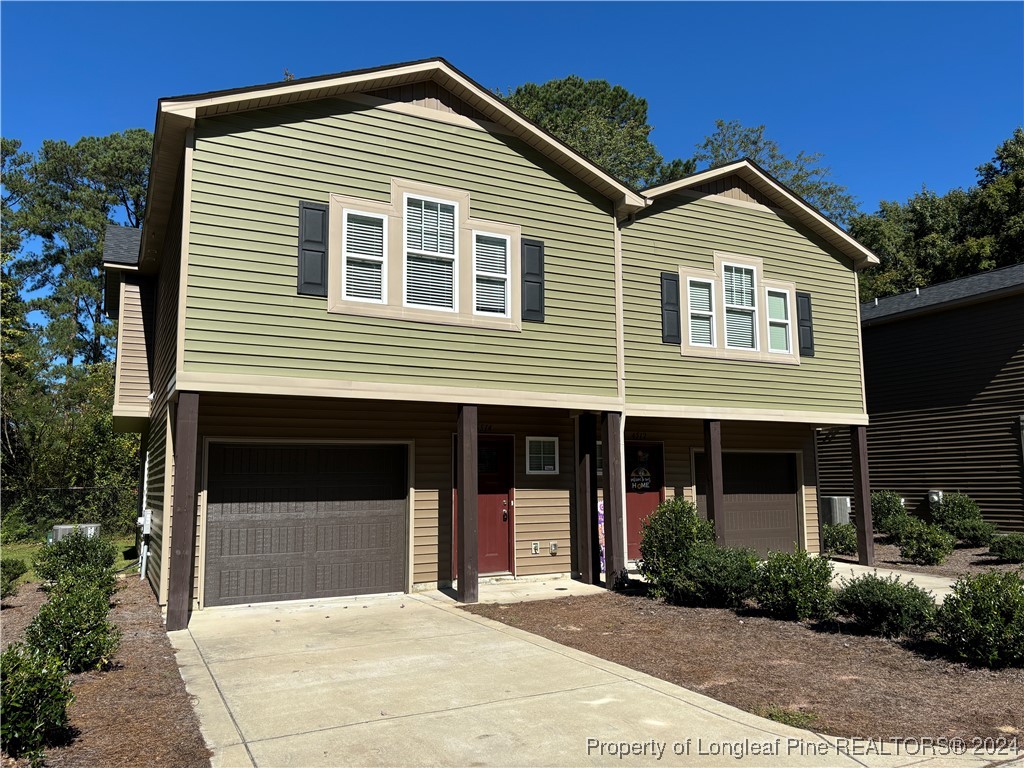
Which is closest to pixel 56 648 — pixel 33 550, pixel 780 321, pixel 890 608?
pixel 890 608

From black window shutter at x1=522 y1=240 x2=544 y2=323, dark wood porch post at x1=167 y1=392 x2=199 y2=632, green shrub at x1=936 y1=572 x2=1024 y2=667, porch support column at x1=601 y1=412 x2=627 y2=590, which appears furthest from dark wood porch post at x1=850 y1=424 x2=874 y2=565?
dark wood porch post at x1=167 y1=392 x2=199 y2=632

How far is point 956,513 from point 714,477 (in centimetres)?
749

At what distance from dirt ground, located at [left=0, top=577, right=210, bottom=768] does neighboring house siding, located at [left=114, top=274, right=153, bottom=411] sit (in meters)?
5.65

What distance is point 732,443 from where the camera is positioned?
14.1 metres

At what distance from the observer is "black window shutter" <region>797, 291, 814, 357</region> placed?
13352 millimetres

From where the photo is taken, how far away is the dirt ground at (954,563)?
1256cm

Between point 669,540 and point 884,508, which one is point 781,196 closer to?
point 669,540

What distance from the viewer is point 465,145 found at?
34.2 feet

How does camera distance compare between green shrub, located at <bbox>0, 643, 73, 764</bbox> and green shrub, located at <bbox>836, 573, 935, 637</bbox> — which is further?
green shrub, located at <bbox>836, 573, 935, 637</bbox>

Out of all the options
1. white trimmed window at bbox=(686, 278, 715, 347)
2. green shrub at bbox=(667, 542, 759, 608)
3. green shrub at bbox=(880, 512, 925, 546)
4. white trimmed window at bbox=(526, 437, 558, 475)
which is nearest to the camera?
green shrub at bbox=(667, 542, 759, 608)

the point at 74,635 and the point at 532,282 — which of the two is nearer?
the point at 74,635

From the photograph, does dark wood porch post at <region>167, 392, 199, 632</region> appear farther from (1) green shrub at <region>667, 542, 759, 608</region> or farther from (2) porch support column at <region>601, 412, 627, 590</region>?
(1) green shrub at <region>667, 542, 759, 608</region>

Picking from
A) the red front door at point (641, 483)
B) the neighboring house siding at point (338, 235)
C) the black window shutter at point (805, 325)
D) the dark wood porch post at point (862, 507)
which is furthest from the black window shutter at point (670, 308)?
the dark wood porch post at point (862, 507)

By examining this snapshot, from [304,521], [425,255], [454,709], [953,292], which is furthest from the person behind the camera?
[953,292]
